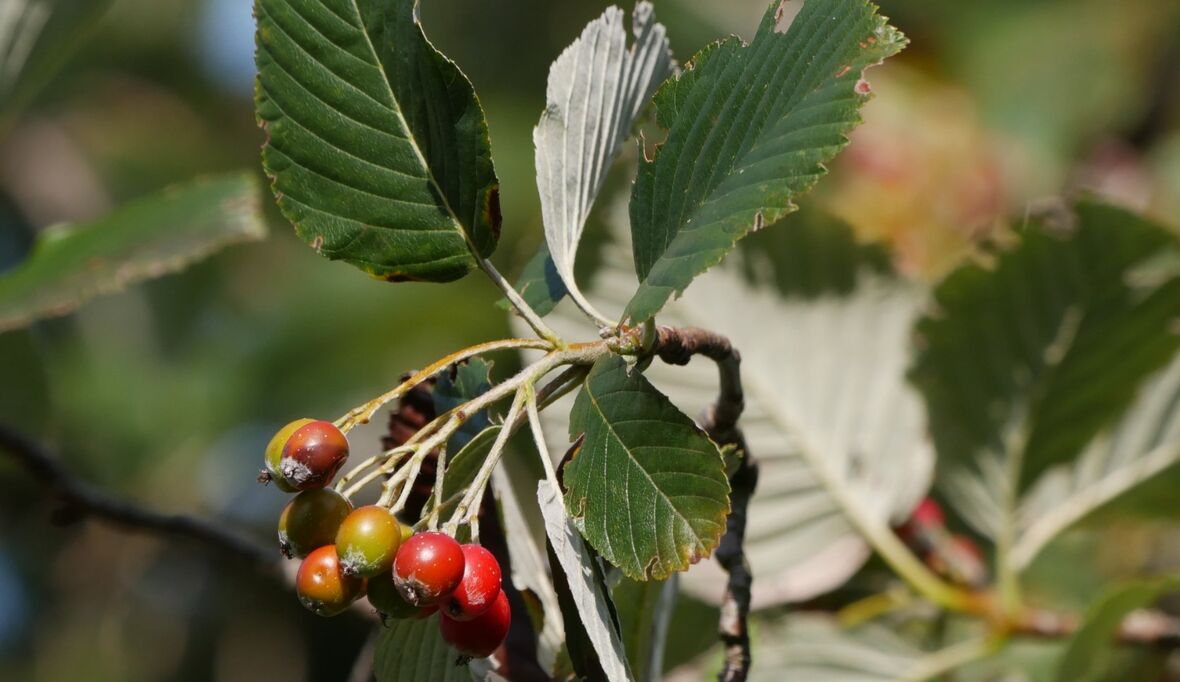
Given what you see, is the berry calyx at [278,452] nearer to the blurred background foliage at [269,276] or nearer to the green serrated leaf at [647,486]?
the green serrated leaf at [647,486]

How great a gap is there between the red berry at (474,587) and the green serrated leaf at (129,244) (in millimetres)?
676

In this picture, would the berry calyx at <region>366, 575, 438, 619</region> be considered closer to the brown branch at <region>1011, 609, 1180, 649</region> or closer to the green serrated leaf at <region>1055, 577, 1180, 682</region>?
the green serrated leaf at <region>1055, 577, 1180, 682</region>

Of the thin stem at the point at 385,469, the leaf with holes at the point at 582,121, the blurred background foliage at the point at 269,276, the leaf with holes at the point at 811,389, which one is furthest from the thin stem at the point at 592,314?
the blurred background foliage at the point at 269,276

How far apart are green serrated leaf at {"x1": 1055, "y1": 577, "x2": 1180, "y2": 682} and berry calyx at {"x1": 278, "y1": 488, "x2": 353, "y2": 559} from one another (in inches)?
25.7

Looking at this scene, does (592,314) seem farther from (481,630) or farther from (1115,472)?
(1115,472)

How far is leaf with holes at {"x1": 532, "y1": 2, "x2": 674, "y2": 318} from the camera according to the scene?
658 millimetres

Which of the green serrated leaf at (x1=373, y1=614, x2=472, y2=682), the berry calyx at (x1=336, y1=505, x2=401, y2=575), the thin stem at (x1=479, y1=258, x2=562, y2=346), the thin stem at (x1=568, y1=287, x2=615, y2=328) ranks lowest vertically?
the green serrated leaf at (x1=373, y1=614, x2=472, y2=682)

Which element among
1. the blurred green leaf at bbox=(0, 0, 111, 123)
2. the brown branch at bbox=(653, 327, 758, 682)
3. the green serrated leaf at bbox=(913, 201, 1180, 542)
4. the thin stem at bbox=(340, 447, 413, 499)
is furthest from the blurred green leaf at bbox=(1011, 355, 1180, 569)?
the blurred green leaf at bbox=(0, 0, 111, 123)

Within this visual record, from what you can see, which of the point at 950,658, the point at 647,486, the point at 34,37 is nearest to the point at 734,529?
the point at 647,486

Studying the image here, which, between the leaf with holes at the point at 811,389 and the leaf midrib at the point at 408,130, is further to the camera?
the leaf with holes at the point at 811,389

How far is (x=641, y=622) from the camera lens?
2.48 ft

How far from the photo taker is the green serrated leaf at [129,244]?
1.12 meters

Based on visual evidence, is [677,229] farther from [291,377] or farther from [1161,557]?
[291,377]

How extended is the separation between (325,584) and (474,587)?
0.23 ft
